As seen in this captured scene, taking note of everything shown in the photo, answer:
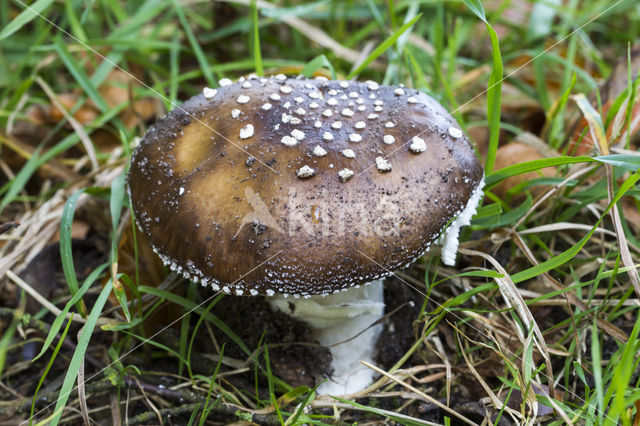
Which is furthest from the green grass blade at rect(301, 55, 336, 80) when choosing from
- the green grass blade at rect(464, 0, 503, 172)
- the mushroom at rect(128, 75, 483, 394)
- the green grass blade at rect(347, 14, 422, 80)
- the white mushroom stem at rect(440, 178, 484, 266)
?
the white mushroom stem at rect(440, 178, 484, 266)

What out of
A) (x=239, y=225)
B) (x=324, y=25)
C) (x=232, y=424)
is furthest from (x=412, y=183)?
(x=324, y=25)

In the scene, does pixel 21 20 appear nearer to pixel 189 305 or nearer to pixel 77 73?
pixel 77 73

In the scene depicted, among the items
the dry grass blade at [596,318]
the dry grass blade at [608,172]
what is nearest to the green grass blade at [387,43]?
the dry grass blade at [608,172]

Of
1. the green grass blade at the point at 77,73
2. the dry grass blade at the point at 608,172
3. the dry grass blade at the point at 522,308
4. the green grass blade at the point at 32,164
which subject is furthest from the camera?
the green grass blade at the point at 77,73

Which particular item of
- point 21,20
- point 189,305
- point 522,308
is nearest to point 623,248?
point 522,308

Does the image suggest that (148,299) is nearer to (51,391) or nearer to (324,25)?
(51,391)

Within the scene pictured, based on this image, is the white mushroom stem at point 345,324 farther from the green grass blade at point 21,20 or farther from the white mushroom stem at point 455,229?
the green grass blade at point 21,20

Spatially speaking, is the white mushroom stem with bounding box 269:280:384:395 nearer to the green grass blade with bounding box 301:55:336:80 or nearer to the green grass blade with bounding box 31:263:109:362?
the green grass blade with bounding box 31:263:109:362
